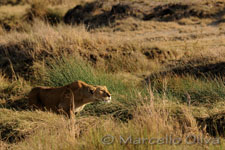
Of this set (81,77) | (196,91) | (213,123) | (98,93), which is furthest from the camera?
(81,77)

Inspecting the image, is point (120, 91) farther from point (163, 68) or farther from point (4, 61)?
point (4, 61)

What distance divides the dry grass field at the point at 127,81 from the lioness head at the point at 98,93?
396 mm

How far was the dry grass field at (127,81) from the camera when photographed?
16.0 feet

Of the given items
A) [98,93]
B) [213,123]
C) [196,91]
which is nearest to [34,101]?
[98,93]

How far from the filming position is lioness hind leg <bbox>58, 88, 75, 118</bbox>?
6.96 meters

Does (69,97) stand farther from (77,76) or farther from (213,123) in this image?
(213,123)

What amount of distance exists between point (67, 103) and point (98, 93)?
2.49 feet

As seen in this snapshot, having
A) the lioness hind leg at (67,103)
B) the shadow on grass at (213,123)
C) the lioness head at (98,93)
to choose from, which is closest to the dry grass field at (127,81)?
the shadow on grass at (213,123)

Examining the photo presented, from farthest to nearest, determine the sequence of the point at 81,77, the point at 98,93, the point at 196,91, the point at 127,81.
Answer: the point at 127,81
the point at 81,77
the point at 196,91
the point at 98,93

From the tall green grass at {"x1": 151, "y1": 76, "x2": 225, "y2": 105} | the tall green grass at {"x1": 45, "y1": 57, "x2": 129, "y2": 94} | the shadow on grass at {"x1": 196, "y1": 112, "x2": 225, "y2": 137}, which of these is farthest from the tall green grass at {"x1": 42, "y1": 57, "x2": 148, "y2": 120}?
the shadow on grass at {"x1": 196, "y1": 112, "x2": 225, "y2": 137}

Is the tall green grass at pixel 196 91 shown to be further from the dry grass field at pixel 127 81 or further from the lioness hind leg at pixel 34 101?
the lioness hind leg at pixel 34 101

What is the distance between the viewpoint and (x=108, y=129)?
5.17 m

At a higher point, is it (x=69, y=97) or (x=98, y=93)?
(x=98, y=93)

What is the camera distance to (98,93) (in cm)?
671
